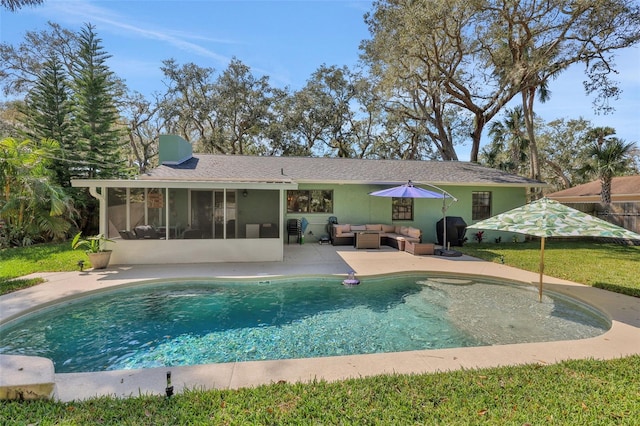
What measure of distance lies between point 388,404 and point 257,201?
8.44m

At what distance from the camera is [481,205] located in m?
13.8

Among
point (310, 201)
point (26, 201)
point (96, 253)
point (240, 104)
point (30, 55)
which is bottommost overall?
point (96, 253)

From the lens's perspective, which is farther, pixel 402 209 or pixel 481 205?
pixel 481 205

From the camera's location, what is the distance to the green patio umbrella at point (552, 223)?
515 cm

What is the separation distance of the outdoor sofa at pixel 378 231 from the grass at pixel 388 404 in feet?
27.0

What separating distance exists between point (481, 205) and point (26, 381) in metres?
15.0

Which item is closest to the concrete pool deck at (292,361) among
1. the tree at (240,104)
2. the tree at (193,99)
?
the tree at (240,104)

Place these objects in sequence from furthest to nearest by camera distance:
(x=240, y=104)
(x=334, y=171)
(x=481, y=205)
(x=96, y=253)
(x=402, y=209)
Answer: (x=240, y=104) → (x=481, y=205) → (x=402, y=209) → (x=334, y=171) → (x=96, y=253)

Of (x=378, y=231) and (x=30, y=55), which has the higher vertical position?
(x=30, y=55)

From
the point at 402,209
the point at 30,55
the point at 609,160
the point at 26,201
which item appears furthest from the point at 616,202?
the point at 30,55

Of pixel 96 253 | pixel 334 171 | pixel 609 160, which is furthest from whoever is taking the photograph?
pixel 609 160

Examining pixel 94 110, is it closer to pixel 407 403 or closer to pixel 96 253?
pixel 96 253

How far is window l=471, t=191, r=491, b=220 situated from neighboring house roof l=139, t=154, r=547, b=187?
0.75 meters

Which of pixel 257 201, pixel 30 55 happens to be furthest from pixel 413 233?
pixel 30 55
